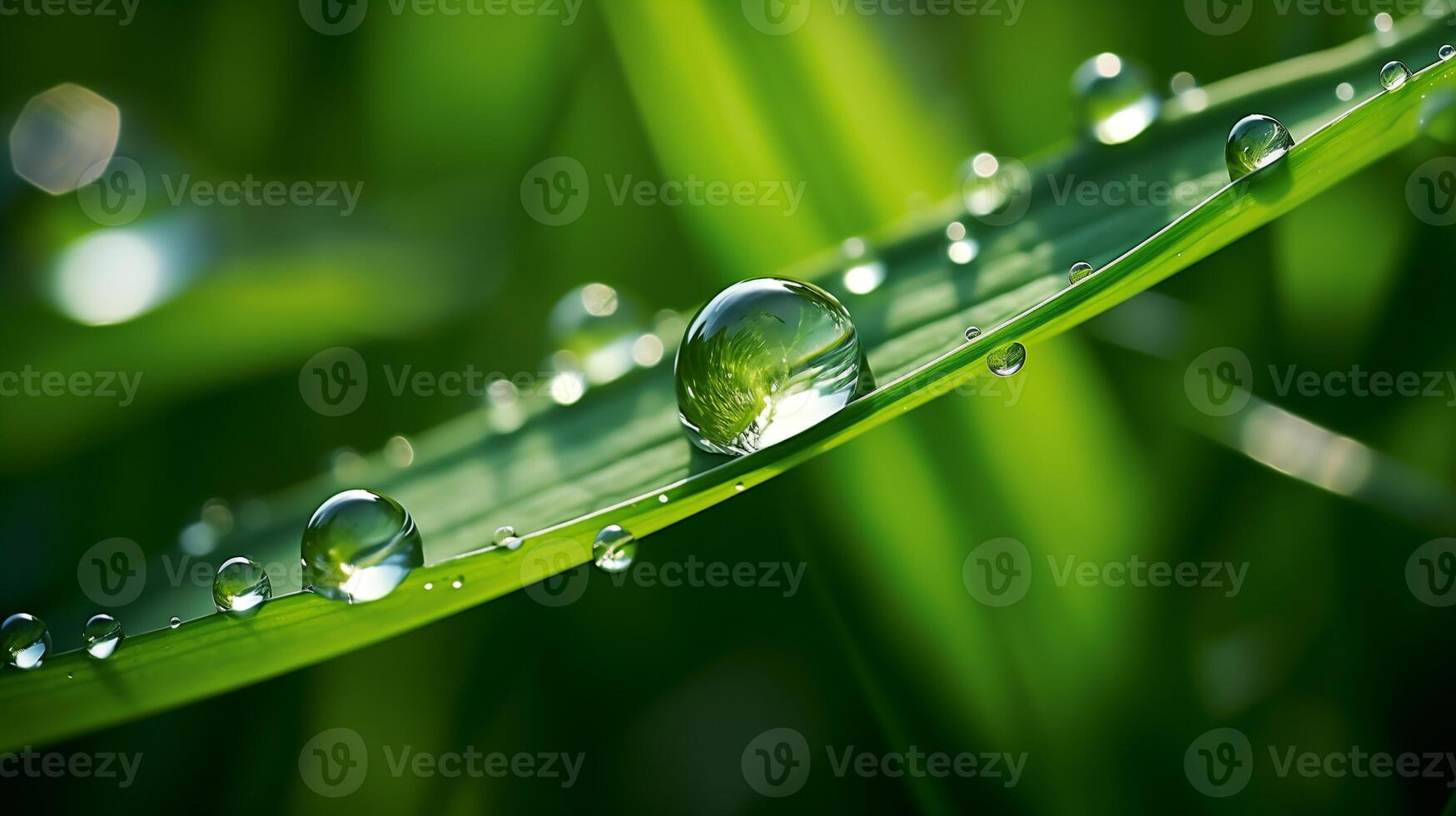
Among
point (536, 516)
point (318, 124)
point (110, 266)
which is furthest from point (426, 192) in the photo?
point (536, 516)

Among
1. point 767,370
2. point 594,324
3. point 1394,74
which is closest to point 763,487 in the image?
point 767,370

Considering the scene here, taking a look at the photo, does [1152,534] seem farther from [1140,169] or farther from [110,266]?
[110,266]
